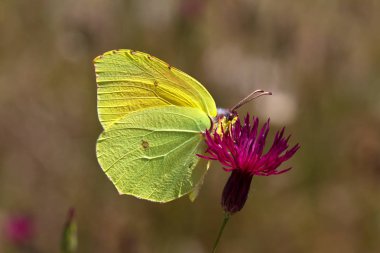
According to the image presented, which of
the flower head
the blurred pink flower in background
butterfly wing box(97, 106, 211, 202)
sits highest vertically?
the flower head

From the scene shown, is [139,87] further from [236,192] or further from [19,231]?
[19,231]

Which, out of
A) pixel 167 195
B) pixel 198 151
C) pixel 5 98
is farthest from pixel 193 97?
pixel 5 98

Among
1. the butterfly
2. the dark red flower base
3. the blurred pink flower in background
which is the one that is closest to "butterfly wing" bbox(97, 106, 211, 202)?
the butterfly

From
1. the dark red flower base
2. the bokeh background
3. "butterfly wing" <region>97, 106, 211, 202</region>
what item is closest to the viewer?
the dark red flower base

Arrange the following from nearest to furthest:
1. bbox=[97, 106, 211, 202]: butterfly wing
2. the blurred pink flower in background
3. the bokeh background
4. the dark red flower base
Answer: the dark red flower base, bbox=[97, 106, 211, 202]: butterfly wing, the blurred pink flower in background, the bokeh background

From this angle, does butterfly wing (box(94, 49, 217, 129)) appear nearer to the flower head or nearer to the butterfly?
the butterfly

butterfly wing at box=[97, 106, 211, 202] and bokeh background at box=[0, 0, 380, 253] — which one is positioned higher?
butterfly wing at box=[97, 106, 211, 202]

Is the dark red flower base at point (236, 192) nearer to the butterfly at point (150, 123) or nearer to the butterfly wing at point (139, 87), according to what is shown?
the butterfly at point (150, 123)
